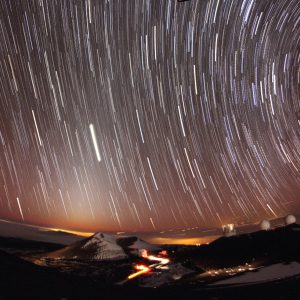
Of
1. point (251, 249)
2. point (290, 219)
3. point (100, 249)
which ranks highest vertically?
point (100, 249)

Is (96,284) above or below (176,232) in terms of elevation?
above

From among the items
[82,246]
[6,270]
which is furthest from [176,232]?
[6,270]

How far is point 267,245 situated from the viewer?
28.2 feet

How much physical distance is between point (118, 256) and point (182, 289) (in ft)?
13.0

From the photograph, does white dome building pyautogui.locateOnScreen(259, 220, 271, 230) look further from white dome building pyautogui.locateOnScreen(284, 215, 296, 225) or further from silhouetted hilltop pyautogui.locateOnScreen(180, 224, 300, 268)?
silhouetted hilltop pyautogui.locateOnScreen(180, 224, 300, 268)

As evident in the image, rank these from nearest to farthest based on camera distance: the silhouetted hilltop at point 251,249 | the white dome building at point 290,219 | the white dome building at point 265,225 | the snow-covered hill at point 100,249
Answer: the silhouetted hilltop at point 251,249
the snow-covered hill at point 100,249
the white dome building at point 265,225
the white dome building at point 290,219

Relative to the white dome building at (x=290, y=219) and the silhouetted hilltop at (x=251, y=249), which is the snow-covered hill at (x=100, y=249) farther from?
the white dome building at (x=290, y=219)

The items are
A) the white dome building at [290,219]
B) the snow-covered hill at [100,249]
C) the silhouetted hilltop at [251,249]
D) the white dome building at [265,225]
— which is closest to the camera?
Result: the silhouetted hilltop at [251,249]

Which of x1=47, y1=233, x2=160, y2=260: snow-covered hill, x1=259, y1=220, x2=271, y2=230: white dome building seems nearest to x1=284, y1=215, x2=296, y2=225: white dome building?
x1=259, y1=220, x2=271, y2=230: white dome building

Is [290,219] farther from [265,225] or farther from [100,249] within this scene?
[100,249]

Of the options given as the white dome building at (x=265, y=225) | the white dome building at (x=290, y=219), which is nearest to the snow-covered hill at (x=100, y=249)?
the white dome building at (x=265, y=225)

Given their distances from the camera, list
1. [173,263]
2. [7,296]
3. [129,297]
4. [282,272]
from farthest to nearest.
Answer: [173,263]
[282,272]
[129,297]
[7,296]

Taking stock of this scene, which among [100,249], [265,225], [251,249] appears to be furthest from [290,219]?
[100,249]

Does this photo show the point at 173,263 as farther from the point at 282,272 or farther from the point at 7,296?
the point at 7,296
